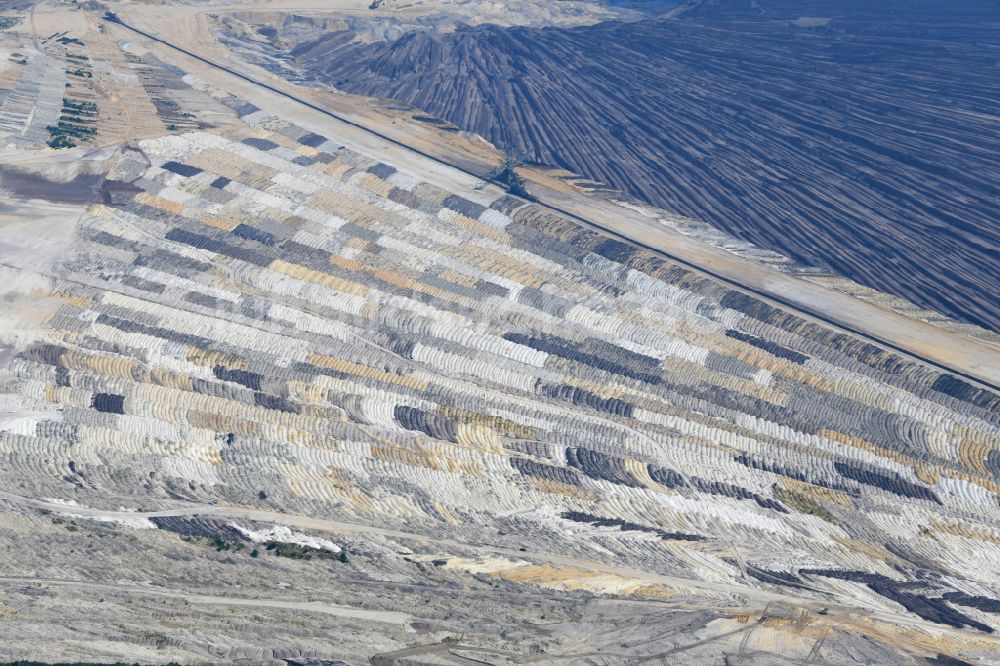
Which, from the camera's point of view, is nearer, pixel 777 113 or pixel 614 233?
pixel 614 233

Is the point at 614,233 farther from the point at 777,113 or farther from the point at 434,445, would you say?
the point at 777,113

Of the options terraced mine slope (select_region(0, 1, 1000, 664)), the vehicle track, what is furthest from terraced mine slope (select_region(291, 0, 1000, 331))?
terraced mine slope (select_region(0, 1, 1000, 664))

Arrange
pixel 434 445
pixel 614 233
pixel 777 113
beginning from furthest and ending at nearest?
pixel 777 113 < pixel 614 233 < pixel 434 445

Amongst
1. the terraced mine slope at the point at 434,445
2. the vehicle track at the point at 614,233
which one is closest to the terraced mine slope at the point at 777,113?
the vehicle track at the point at 614,233

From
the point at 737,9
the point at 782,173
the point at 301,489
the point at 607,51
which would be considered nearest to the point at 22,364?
the point at 301,489

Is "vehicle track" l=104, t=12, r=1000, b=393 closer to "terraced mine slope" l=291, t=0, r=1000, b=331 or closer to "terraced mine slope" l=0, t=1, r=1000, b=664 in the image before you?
"terraced mine slope" l=0, t=1, r=1000, b=664

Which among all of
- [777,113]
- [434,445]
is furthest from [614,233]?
[777,113]

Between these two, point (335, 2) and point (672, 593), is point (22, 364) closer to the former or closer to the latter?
point (672, 593)
